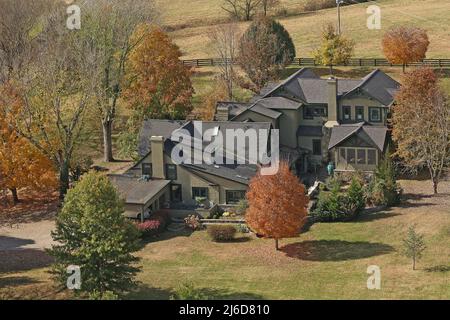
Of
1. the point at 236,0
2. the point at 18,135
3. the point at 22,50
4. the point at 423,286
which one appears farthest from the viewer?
the point at 236,0

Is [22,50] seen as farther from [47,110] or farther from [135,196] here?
[135,196]

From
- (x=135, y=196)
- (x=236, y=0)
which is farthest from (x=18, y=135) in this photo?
(x=236, y=0)

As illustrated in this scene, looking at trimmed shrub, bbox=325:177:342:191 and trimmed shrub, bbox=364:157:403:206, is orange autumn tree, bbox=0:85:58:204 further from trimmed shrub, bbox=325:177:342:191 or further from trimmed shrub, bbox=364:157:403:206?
trimmed shrub, bbox=364:157:403:206

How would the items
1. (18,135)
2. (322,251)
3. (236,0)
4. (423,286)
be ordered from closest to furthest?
(423,286)
(322,251)
(18,135)
(236,0)

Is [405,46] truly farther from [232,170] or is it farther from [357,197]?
[232,170]

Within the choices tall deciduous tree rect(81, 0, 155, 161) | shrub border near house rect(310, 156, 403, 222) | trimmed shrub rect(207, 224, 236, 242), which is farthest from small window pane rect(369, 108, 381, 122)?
tall deciduous tree rect(81, 0, 155, 161)

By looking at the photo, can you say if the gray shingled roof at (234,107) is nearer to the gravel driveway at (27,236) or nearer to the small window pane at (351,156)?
the small window pane at (351,156)

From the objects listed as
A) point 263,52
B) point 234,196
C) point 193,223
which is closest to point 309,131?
point 234,196

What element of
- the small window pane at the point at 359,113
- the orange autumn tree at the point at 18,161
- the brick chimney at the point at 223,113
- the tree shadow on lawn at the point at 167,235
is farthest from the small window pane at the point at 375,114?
the orange autumn tree at the point at 18,161

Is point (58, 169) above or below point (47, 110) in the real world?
below
